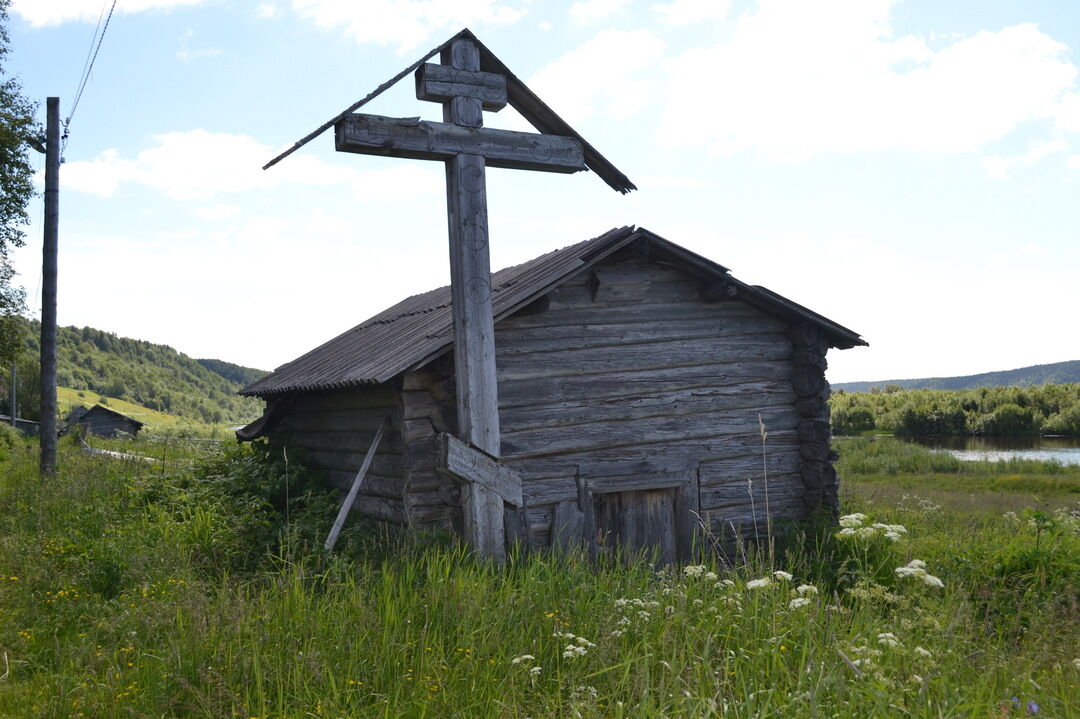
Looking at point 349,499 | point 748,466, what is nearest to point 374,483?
point 349,499

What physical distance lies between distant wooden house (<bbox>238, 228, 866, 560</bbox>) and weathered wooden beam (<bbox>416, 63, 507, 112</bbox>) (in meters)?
2.10

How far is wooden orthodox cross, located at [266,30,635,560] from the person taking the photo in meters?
7.35

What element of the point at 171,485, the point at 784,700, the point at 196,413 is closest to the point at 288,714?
the point at 784,700

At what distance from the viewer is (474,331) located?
294 inches

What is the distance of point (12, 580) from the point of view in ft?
25.9

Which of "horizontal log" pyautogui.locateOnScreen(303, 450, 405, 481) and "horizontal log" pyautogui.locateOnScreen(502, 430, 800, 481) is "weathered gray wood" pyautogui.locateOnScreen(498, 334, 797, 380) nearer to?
"horizontal log" pyautogui.locateOnScreen(502, 430, 800, 481)

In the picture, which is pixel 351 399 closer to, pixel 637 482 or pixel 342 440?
pixel 342 440

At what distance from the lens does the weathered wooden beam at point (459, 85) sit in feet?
24.6

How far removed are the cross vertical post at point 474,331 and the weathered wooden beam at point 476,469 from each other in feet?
0.22

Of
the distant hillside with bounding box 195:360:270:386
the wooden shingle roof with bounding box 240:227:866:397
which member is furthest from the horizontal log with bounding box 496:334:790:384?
the distant hillside with bounding box 195:360:270:386

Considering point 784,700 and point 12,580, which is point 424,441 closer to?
point 12,580

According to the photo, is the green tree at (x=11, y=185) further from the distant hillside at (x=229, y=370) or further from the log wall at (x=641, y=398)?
the distant hillside at (x=229, y=370)

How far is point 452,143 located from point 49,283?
12.4 metres

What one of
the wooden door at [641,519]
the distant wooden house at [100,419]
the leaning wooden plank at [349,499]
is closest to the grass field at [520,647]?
the leaning wooden plank at [349,499]
